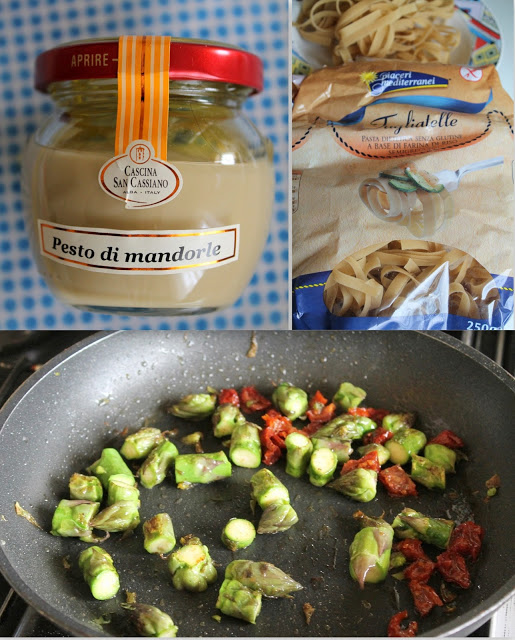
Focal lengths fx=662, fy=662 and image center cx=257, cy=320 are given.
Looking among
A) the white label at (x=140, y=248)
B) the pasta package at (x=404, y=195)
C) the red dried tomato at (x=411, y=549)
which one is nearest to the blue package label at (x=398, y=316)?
the pasta package at (x=404, y=195)

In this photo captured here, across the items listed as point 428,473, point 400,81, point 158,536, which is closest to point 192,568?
point 158,536

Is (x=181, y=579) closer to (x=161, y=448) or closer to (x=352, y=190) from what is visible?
(x=161, y=448)

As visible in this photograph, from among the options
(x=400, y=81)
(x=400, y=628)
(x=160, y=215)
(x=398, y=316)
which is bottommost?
(x=400, y=628)

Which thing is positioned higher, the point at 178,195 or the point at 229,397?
the point at 178,195

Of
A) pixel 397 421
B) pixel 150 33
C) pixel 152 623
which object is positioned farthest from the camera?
pixel 397 421

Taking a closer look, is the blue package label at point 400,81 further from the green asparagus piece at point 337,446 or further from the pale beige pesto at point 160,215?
the green asparagus piece at point 337,446

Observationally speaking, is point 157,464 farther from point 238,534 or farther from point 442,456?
point 442,456
